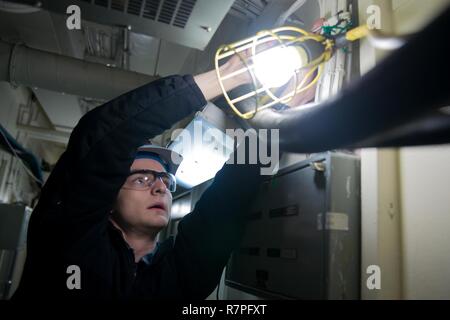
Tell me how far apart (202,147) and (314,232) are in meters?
0.83

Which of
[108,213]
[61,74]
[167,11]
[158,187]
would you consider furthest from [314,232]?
[61,74]

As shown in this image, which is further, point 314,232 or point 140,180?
point 140,180

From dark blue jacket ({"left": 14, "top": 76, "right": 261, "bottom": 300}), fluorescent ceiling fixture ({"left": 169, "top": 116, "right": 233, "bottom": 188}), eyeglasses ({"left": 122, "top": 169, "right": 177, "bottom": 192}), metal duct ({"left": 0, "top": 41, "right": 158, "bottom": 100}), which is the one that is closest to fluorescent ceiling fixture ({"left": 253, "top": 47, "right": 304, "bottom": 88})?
dark blue jacket ({"left": 14, "top": 76, "right": 261, "bottom": 300})

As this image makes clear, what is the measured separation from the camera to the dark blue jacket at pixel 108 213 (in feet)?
2.52

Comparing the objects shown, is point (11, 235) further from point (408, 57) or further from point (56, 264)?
point (408, 57)

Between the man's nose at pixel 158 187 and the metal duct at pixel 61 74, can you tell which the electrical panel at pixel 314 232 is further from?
the metal duct at pixel 61 74

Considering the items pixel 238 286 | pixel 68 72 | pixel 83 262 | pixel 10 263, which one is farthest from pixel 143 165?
pixel 10 263

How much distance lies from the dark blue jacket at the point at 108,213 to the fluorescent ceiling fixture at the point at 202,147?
356mm

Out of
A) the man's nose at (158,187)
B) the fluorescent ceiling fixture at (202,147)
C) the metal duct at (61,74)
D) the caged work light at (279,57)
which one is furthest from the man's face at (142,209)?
the metal duct at (61,74)

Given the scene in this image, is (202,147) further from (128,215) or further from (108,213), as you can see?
(108,213)

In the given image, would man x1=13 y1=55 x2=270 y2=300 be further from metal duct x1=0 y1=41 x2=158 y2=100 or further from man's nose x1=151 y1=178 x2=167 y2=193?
metal duct x1=0 y1=41 x2=158 y2=100

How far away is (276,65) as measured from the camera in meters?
0.81

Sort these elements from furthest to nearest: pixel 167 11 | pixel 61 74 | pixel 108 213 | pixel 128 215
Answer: pixel 61 74
pixel 167 11
pixel 128 215
pixel 108 213

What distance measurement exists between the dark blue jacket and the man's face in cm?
8
